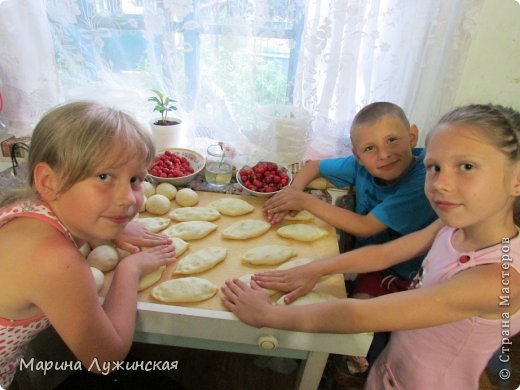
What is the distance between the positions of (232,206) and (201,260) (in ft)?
0.89

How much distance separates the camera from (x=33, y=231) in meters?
0.64

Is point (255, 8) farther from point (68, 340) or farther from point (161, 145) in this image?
point (68, 340)

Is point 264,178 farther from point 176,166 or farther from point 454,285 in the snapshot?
point 454,285

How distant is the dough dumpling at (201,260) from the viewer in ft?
2.92

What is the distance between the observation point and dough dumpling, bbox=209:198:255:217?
1.12 metres

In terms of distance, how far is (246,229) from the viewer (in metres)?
1.05

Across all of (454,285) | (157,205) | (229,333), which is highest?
(454,285)

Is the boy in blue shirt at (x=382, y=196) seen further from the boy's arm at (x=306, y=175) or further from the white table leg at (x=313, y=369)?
the white table leg at (x=313, y=369)

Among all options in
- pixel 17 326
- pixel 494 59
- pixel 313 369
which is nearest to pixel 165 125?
pixel 17 326

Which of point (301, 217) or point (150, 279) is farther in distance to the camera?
point (301, 217)

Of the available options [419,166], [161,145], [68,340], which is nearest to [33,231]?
[68,340]

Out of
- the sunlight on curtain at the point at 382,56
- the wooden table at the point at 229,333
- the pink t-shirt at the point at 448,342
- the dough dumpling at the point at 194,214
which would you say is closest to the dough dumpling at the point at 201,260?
the wooden table at the point at 229,333

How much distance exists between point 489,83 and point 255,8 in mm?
859

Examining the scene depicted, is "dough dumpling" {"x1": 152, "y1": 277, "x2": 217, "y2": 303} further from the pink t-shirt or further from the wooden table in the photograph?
the pink t-shirt
